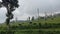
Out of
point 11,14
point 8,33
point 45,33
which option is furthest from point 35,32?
point 11,14

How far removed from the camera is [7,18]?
58688 millimetres

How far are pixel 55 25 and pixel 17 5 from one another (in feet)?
47.3

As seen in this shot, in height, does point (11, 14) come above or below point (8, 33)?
above

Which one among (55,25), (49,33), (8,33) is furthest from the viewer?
(55,25)

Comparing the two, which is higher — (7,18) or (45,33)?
(7,18)

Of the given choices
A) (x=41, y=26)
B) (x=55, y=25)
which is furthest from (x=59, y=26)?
(x=41, y=26)

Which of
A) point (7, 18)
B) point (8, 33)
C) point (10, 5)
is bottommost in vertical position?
point (8, 33)

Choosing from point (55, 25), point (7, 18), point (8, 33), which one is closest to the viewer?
point (8, 33)

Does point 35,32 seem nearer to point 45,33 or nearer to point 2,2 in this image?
point 45,33

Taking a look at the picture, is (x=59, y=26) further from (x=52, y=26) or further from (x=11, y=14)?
(x=11, y=14)

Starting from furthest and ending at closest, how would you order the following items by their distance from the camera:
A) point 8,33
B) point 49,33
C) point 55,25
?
point 55,25
point 8,33
point 49,33

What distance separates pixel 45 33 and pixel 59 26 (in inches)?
596

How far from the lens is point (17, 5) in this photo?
62094 millimetres

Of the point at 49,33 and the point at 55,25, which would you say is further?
the point at 55,25
